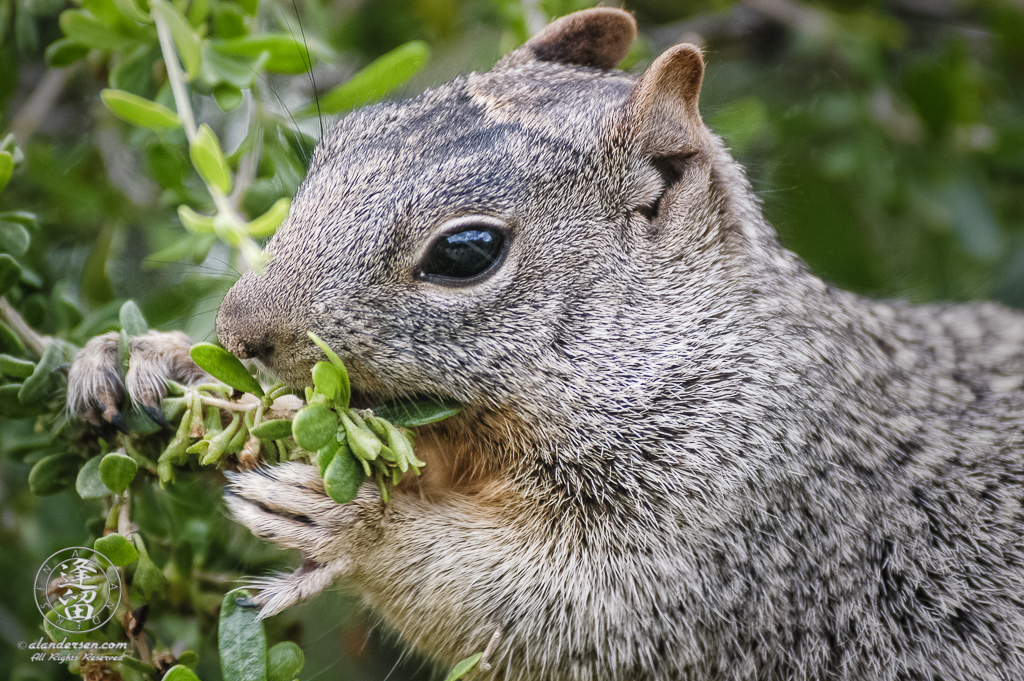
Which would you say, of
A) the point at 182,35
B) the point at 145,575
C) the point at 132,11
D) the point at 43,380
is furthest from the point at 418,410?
the point at 132,11

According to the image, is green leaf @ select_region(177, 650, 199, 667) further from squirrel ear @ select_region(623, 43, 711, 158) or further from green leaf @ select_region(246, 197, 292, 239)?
squirrel ear @ select_region(623, 43, 711, 158)

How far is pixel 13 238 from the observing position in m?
2.18

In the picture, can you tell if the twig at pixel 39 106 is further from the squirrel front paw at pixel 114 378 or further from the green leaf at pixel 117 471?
the green leaf at pixel 117 471

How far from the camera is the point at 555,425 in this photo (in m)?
2.29

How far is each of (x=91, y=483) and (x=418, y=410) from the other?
0.84 m

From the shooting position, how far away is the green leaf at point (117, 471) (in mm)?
1905

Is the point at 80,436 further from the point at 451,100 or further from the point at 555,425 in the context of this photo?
the point at 451,100

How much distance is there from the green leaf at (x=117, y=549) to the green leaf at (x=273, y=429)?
420 millimetres

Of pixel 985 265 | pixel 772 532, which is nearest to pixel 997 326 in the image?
pixel 985 265

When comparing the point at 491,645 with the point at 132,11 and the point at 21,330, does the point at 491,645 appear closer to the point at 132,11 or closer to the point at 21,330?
the point at 21,330

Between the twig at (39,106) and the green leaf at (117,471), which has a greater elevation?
the twig at (39,106)

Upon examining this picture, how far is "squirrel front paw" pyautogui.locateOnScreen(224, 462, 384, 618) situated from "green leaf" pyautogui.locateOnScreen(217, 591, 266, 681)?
0.22 m

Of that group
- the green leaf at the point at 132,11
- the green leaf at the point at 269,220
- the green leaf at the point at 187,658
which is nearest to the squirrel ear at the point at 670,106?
the green leaf at the point at 269,220

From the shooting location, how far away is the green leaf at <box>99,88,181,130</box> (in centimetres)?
192
